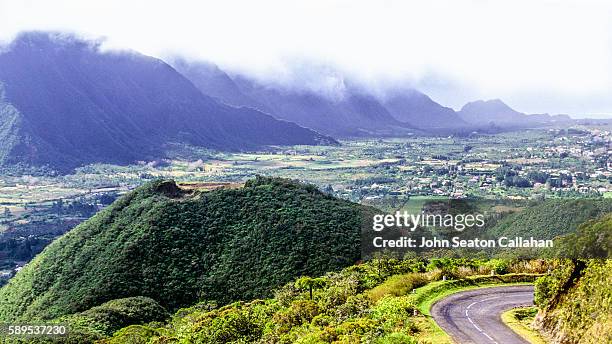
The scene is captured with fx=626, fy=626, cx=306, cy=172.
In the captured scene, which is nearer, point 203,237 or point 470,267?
point 470,267

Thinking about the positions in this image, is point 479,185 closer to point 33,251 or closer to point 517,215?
point 517,215

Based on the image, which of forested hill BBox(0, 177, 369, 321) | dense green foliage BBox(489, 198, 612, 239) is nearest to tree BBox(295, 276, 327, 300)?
forested hill BBox(0, 177, 369, 321)

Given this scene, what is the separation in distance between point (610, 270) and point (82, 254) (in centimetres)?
5815

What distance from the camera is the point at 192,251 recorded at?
65.6m

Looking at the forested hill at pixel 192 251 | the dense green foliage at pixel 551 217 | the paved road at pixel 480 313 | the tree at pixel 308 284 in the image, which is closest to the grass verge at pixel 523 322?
the paved road at pixel 480 313

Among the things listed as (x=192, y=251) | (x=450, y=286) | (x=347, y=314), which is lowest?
(x=192, y=251)

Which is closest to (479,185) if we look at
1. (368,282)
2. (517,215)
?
(517,215)

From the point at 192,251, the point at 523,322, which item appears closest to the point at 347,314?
the point at 523,322

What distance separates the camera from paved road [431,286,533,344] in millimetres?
22844

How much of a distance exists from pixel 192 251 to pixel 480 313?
4385 cm

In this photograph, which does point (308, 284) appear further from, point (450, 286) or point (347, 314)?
point (347, 314)

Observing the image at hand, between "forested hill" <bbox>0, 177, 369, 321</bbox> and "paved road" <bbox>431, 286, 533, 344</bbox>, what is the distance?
2935 cm

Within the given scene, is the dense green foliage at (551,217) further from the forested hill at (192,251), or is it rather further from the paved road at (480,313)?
the paved road at (480,313)

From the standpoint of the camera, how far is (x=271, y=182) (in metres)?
77.1
